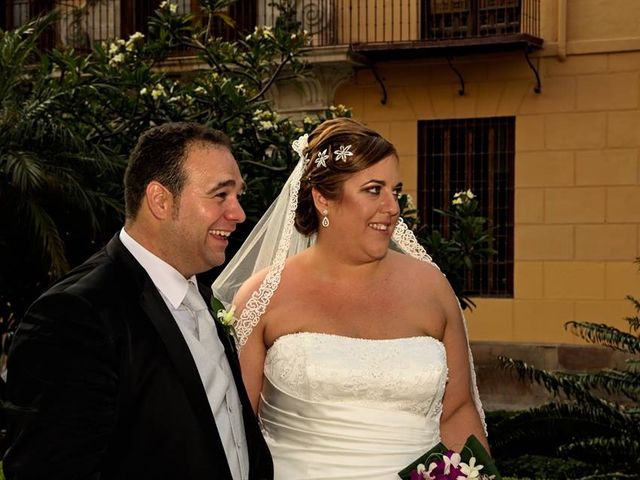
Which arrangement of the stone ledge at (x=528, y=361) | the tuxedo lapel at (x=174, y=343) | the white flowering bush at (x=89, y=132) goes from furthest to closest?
1. the stone ledge at (x=528, y=361)
2. the white flowering bush at (x=89, y=132)
3. the tuxedo lapel at (x=174, y=343)

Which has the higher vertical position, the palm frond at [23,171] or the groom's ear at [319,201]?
the groom's ear at [319,201]

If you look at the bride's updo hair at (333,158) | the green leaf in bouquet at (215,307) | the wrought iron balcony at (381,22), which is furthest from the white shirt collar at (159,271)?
the wrought iron balcony at (381,22)

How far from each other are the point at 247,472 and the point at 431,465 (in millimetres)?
794

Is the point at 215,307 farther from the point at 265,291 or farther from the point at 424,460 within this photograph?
the point at 424,460

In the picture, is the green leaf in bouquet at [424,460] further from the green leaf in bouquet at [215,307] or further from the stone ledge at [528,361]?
the stone ledge at [528,361]

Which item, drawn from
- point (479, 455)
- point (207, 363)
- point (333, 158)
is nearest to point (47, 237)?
point (333, 158)

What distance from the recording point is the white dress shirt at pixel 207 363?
123 inches

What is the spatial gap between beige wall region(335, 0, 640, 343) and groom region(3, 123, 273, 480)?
11006 millimetres

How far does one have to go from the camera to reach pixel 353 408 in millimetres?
4066

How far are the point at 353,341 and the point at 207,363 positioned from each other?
97 centimetres

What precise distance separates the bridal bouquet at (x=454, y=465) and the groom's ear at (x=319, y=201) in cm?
87

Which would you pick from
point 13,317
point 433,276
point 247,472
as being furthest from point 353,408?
point 13,317

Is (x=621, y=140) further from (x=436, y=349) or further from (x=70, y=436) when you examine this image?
(x=70, y=436)

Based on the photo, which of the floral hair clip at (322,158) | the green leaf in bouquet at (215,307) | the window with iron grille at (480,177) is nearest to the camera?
the green leaf in bouquet at (215,307)
